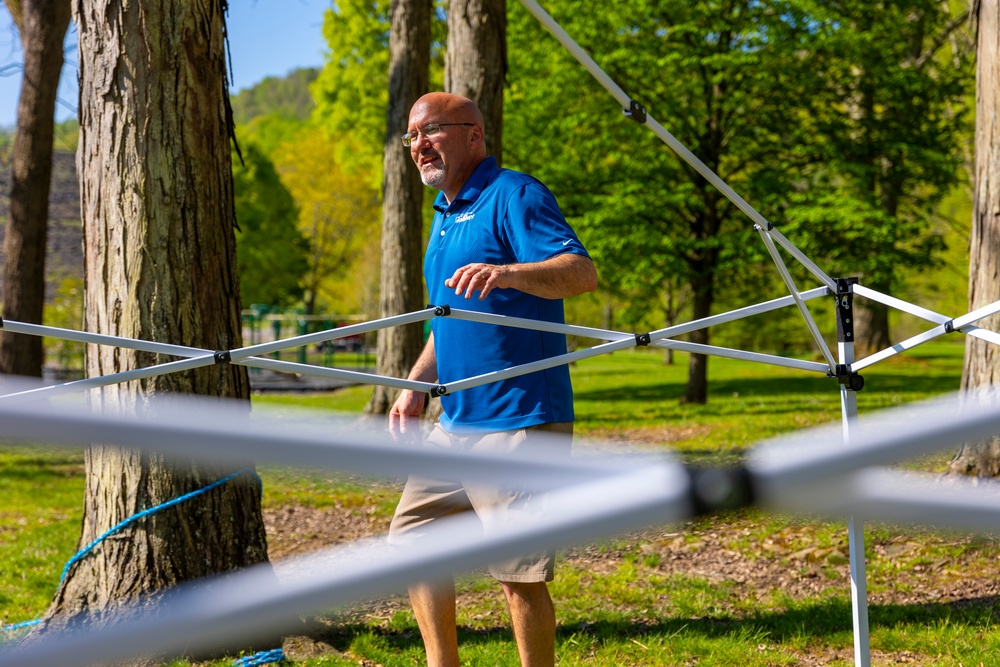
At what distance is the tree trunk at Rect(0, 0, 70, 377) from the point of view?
10.9 metres

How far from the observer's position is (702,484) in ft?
2.72

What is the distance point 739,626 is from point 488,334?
88.0 inches

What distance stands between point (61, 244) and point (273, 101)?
142 metres

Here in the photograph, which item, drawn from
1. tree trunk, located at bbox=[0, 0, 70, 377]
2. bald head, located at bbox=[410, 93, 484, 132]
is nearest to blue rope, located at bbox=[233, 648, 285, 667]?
bald head, located at bbox=[410, 93, 484, 132]

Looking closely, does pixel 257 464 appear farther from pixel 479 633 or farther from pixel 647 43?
pixel 647 43

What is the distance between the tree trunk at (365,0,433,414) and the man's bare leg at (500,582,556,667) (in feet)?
29.7

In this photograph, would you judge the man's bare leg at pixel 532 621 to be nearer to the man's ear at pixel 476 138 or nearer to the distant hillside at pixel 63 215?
the man's ear at pixel 476 138

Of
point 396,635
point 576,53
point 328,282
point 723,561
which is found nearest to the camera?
point 576,53

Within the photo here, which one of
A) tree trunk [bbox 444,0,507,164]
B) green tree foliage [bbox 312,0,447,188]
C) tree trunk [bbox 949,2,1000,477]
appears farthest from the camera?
green tree foliage [bbox 312,0,447,188]

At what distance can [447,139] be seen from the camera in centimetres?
340

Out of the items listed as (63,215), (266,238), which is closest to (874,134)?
(266,238)

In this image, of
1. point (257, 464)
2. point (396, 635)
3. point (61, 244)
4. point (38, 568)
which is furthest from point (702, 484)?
point (61, 244)

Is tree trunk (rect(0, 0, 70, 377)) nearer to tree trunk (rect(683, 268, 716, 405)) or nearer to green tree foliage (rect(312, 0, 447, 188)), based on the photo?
tree trunk (rect(683, 268, 716, 405))

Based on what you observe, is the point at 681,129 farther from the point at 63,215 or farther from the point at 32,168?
the point at 63,215
